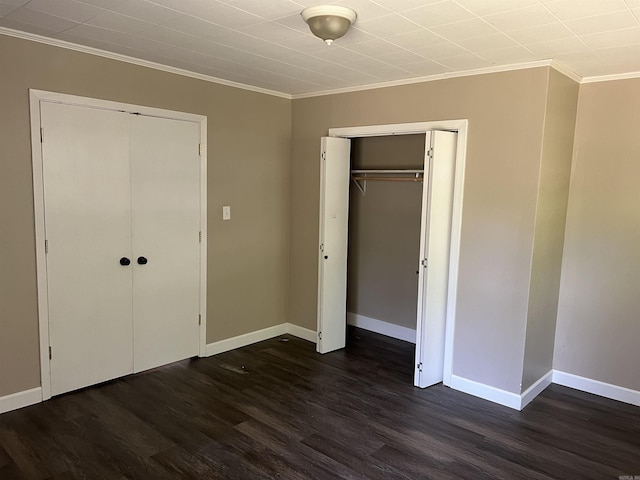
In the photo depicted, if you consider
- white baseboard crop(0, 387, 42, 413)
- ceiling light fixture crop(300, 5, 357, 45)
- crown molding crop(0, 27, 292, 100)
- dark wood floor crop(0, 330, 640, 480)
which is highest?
crown molding crop(0, 27, 292, 100)

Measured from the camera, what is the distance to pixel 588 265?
144 inches

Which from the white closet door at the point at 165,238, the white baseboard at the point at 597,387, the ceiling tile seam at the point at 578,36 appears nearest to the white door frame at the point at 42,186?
the white closet door at the point at 165,238

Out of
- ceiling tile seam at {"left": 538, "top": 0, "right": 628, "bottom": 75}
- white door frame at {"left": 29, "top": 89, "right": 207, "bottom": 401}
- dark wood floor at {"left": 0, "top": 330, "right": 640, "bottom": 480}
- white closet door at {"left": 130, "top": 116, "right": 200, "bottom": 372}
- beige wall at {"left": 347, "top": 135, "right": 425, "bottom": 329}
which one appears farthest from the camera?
beige wall at {"left": 347, "top": 135, "right": 425, "bottom": 329}

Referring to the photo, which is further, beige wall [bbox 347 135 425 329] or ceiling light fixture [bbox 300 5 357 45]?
beige wall [bbox 347 135 425 329]

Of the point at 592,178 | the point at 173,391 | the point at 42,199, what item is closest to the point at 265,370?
the point at 173,391

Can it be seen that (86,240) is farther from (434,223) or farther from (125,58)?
(434,223)

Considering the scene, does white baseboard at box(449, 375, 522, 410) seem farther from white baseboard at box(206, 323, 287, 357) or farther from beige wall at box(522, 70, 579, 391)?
white baseboard at box(206, 323, 287, 357)

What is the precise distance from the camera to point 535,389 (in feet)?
11.8

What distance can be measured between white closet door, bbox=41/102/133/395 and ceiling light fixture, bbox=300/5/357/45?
71.0 inches

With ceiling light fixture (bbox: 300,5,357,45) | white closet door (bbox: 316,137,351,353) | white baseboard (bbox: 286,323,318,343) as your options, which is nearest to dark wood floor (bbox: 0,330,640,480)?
white closet door (bbox: 316,137,351,353)

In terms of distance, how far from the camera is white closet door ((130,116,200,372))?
11.9ft

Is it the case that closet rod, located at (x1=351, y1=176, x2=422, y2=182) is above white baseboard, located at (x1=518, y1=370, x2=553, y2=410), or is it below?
above

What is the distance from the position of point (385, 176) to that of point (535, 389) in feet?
7.52

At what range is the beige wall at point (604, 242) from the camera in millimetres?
3436
